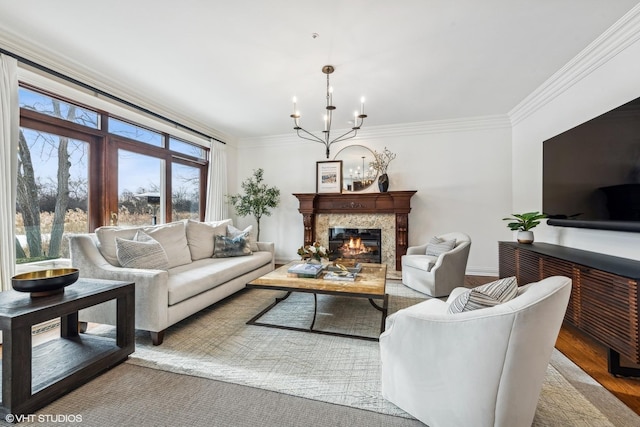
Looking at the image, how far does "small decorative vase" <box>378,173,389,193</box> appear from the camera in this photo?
467 centimetres

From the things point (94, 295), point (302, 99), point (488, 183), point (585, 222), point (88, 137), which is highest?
point (302, 99)

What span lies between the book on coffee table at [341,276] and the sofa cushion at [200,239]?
6.21ft

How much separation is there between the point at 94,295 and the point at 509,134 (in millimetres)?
5563

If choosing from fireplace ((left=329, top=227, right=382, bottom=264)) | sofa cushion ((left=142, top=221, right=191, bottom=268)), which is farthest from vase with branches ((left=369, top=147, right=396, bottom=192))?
sofa cushion ((left=142, top=221, right=191, bottom=268))

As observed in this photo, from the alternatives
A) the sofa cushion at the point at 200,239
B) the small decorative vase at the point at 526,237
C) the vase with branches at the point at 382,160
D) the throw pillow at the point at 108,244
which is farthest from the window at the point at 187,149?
the small decorative vase at the point at 526,237

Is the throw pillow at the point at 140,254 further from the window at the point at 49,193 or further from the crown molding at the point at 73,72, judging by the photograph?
the crown molding at the point at 73,72

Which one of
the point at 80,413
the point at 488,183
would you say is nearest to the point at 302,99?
the point at 488,183

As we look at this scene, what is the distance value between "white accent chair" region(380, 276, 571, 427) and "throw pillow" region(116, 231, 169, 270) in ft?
7.67

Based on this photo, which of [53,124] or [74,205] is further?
[74,205]

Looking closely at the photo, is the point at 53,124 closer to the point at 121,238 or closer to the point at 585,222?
the point at 121,238

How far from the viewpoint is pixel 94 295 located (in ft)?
5.80

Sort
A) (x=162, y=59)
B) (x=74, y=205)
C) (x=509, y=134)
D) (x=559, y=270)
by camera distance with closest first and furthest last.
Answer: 1. (x=559, y=270)
2. (x=162, y=59)
3. (x=74, y=205)
4. (x=509, y=134)

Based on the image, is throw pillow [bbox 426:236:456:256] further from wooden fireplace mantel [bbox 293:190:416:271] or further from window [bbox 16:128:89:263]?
window [bbox 16:128:89:263]

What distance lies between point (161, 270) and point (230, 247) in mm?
1367
